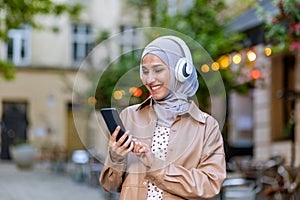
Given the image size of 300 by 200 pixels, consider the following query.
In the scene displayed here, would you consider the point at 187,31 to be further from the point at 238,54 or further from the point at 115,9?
the point at 115,9

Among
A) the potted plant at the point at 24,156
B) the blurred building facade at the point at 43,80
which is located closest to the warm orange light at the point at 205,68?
the potted plant at the point at 24,156

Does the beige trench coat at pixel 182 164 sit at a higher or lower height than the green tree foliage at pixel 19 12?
lower

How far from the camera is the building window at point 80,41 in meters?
36.3

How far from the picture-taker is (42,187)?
19672 mm

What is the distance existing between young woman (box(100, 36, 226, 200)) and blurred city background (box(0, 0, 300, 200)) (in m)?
0.18

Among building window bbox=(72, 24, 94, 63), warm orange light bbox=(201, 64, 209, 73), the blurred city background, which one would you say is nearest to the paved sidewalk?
the blurred city background

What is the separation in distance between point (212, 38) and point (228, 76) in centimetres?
77

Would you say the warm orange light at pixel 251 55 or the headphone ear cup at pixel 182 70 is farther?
the warm orange light at pixel 251 55

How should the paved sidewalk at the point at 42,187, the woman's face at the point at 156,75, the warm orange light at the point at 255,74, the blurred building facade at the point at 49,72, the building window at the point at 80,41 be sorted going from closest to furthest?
the woman's face at the point at 156,75 → the warm orange light at the point at 255,74 → the paved sidewalk at the point at 42,187 → the blurred building facade at the point at 49,72 → the building window at the point at 80,41

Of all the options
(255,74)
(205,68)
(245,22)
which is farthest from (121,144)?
(245,22)

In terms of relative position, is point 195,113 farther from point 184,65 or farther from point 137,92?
point 137,92

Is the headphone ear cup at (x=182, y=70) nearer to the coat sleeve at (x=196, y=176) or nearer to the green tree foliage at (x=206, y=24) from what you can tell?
the coat sleeve at (x=196, y=176)

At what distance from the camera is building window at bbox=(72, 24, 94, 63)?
36.3 m

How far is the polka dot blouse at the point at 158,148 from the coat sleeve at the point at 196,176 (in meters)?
0.04
